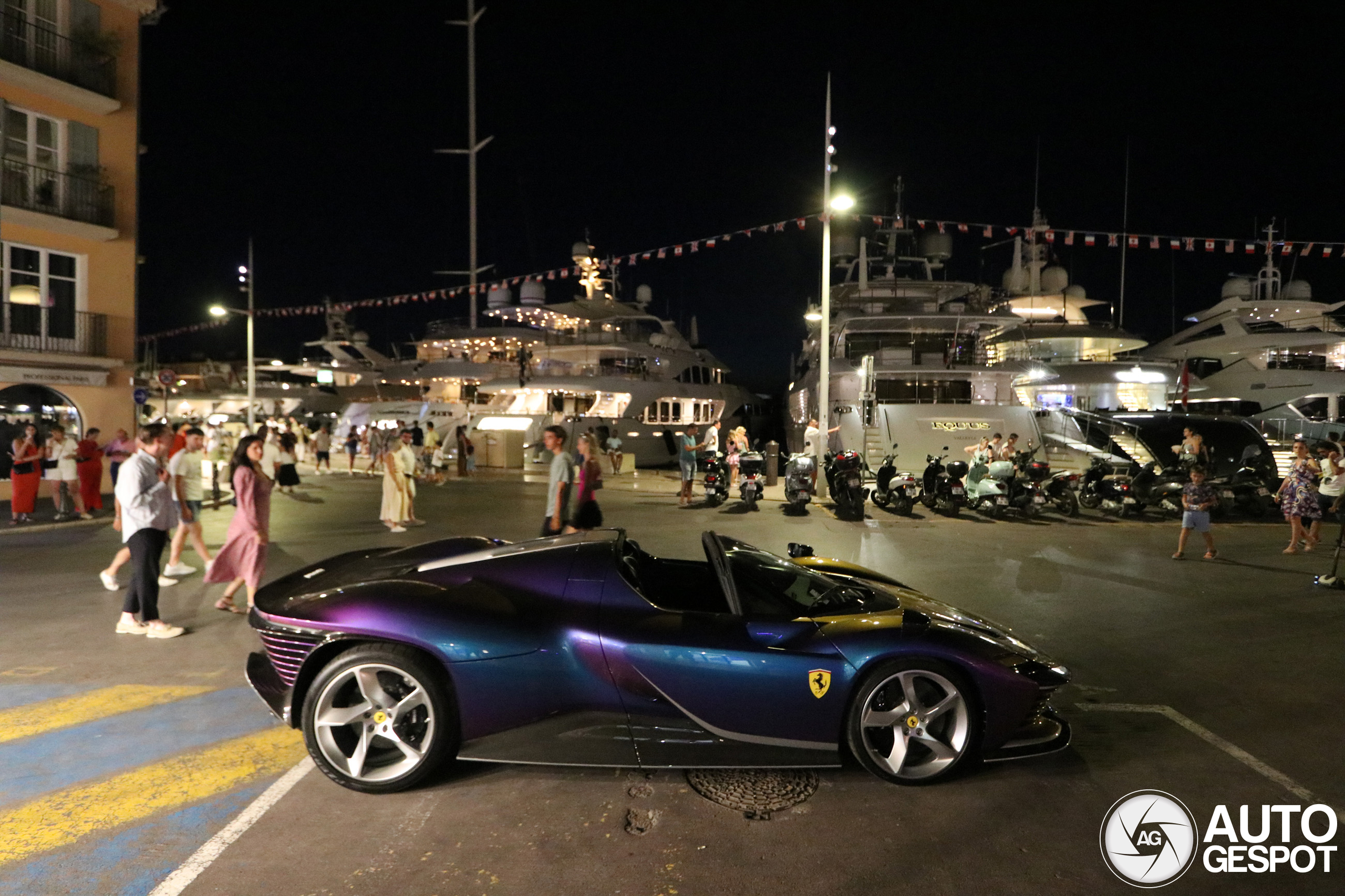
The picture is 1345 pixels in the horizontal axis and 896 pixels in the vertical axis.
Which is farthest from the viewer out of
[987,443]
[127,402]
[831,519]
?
[127,402]

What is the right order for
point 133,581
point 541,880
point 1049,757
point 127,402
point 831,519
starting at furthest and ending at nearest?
1. point 127,402
2. point 831,519
3. point 133,581
4. point 1049,757
5. point 541,880

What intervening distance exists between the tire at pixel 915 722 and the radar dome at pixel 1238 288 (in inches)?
1669

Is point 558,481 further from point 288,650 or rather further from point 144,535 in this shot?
point 288,650

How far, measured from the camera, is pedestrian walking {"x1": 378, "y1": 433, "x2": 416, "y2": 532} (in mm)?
11391

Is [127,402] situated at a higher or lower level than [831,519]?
higher

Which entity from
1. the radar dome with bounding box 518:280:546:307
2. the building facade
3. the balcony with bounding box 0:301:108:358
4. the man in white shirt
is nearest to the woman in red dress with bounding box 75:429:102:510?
the building facade

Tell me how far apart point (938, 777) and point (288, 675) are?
9.86 feet

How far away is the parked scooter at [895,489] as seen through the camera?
13875 mm

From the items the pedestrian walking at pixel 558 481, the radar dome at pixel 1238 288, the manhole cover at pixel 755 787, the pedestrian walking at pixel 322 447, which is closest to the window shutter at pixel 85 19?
the pedestrian walking at pixel 322 447

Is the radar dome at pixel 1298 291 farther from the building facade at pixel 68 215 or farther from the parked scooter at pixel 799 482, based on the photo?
the building facade at pixel 68 215

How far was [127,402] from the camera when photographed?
624 inches

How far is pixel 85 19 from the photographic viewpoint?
15.0 m

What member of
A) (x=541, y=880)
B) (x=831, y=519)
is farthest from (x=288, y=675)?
(x=831, y=519)

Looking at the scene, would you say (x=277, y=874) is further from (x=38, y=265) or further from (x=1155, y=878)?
(x=38, y=265)
